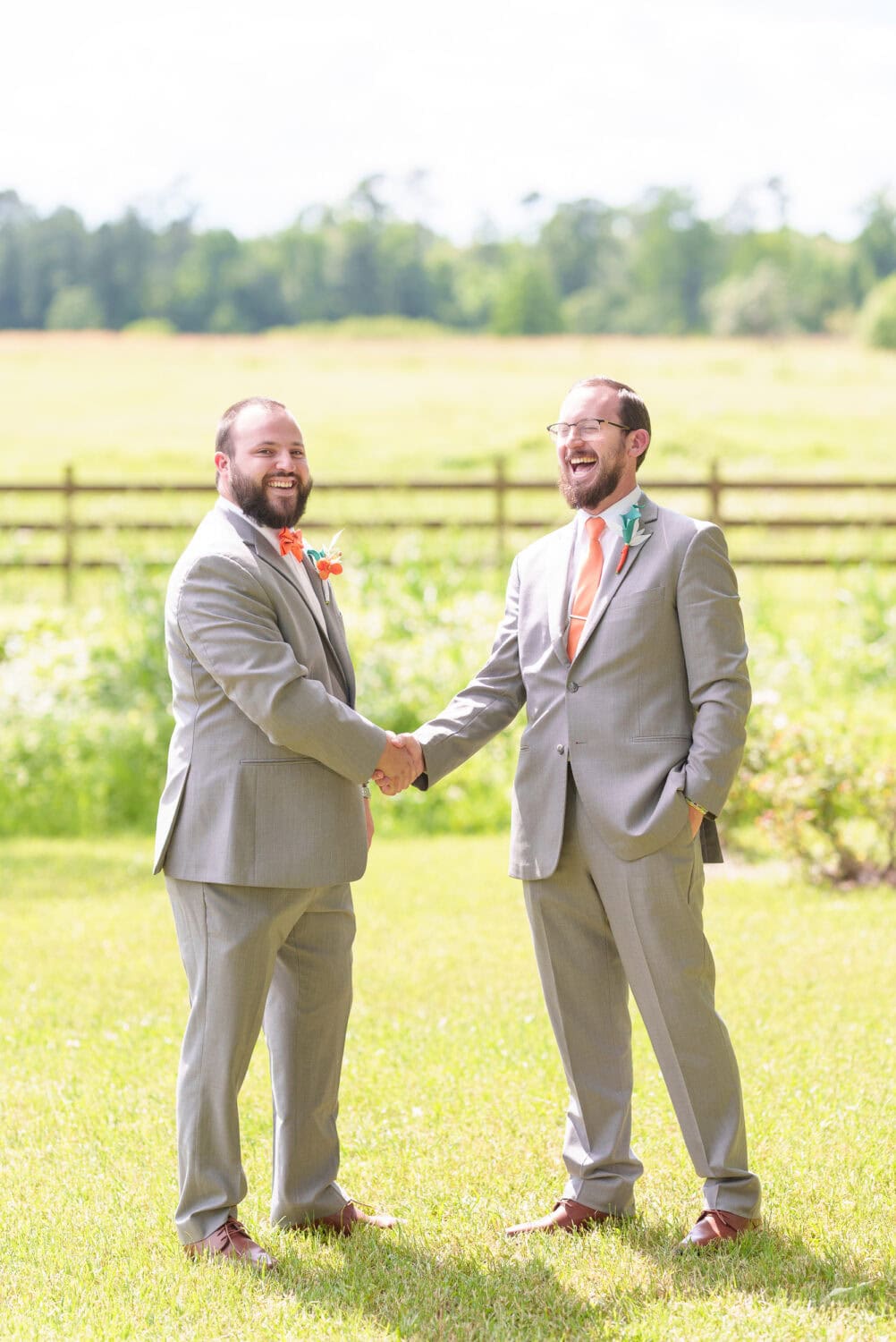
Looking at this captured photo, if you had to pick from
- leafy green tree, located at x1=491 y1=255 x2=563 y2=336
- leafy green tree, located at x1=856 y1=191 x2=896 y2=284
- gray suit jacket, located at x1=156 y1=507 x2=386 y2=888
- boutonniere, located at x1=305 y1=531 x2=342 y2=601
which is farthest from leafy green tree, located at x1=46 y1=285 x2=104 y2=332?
gray suit jacket, located at x1=156 y1=507 x2=386 y2=888

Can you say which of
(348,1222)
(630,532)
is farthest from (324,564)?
(348,1222)

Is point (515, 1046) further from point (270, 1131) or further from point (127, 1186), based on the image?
point (127, 1186)

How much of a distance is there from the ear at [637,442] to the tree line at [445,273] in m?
71.1

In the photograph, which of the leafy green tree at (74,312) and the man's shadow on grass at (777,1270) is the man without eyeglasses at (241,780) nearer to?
the man's shadow on grass at (777,1270)

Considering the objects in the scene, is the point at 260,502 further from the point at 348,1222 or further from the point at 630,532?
the point at 348,1222

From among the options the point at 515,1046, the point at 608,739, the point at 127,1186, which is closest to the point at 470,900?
the point at 515,1046

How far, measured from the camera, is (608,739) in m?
3.98

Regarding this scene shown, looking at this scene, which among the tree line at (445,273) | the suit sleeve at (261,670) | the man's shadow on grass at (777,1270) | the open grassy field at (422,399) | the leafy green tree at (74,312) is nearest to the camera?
the man's shadow on grass at (777,1270)

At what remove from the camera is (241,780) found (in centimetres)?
389

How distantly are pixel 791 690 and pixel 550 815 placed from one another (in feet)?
27.1

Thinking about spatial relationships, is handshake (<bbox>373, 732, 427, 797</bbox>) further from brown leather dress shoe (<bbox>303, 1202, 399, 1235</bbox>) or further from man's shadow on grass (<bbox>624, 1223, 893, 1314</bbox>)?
man's shadow on grass (<bbox>624, 1223, 893, 1314</bbox>)

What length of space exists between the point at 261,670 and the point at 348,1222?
5.06 ft

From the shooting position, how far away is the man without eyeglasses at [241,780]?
3840 millimetres

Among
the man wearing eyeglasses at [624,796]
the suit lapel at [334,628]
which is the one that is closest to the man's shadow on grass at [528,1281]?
the man wearing eyeglasses at [624,796]
